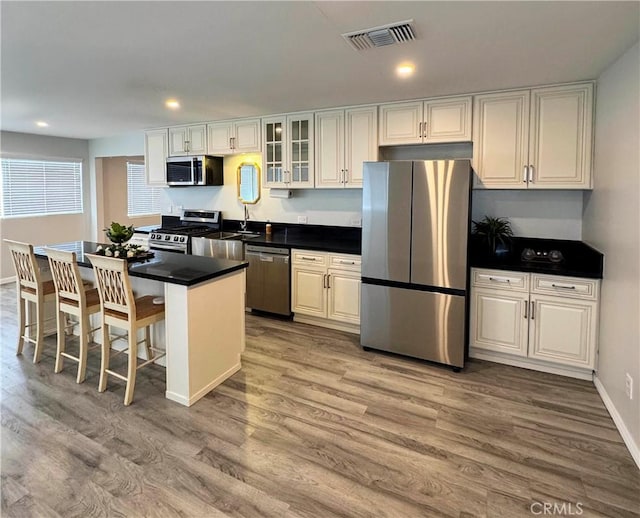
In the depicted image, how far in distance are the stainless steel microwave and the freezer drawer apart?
2.82m

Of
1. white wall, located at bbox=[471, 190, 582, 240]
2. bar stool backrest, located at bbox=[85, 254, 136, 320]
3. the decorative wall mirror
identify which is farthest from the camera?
the decorative wall mirror

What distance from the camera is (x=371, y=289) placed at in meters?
3.64

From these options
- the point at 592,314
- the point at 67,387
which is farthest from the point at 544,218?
the point at 67,387

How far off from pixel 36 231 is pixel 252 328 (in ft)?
15.6

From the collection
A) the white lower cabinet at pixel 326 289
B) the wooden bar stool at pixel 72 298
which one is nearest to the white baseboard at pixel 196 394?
the wooden bar stool at pixel 72 298

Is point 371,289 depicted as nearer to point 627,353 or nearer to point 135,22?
point 627,353

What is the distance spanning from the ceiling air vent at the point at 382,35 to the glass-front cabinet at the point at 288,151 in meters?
2.00

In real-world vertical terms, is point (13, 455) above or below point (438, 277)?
below

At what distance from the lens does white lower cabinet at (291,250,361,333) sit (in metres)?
4.10

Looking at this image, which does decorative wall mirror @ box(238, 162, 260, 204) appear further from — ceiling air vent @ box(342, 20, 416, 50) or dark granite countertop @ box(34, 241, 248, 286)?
ceiling air vent @ box(342, 20, 416, 50)

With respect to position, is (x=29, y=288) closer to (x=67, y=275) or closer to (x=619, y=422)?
(x=67, y=275)

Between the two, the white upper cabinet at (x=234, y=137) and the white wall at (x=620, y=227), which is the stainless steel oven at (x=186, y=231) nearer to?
the white upper cabinet at (x=234, y=137)

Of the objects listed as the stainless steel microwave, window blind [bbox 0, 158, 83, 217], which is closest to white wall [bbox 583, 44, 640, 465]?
the stainless steel microwave

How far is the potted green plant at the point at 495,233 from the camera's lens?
12.0 ft
